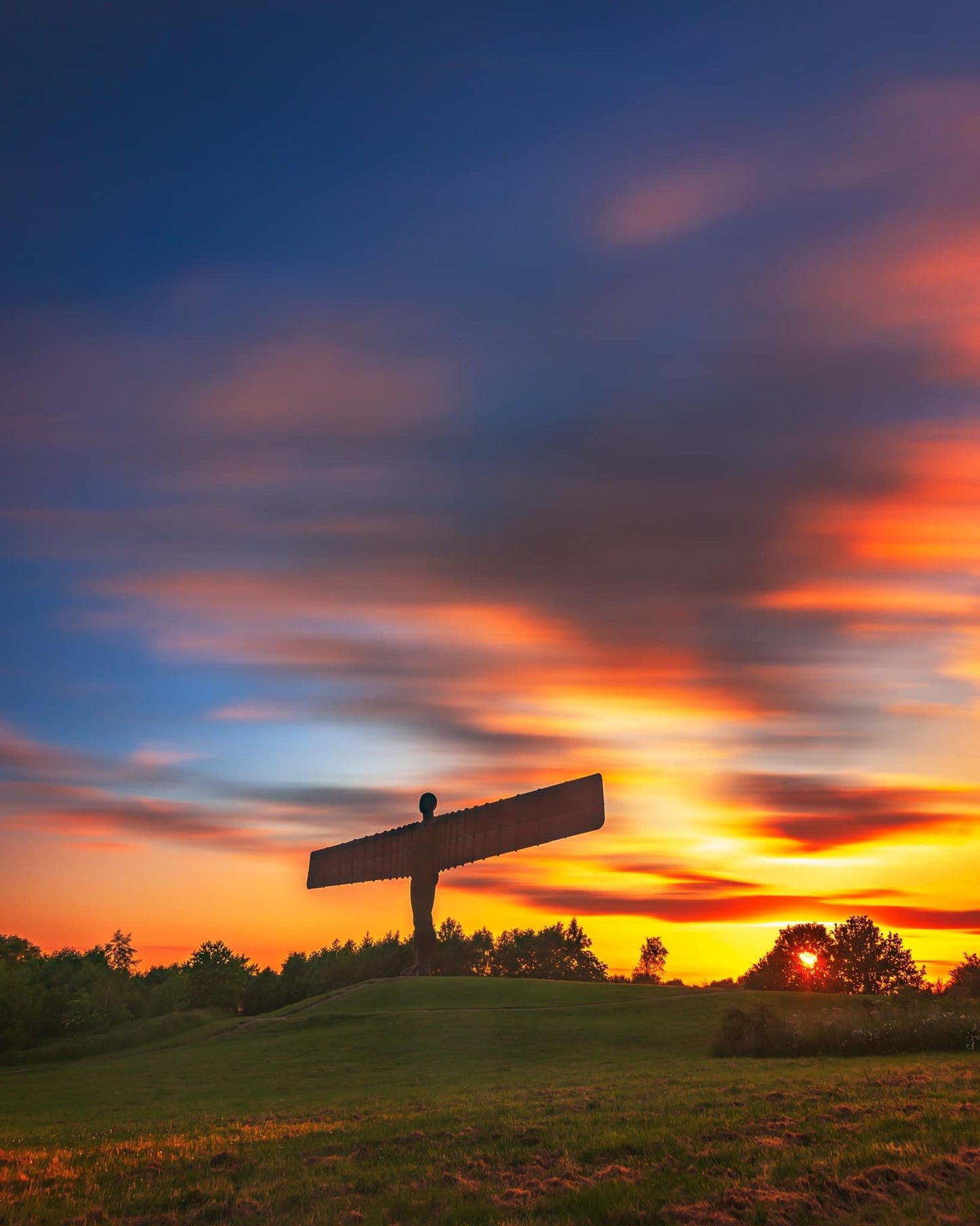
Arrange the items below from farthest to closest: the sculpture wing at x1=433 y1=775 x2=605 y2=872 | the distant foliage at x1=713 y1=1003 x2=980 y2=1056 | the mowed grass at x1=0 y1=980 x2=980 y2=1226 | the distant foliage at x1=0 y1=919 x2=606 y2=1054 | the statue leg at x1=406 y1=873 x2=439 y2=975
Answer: the distant foliage at x1=0 y1=919 x2=606 y2=1054 → the statue leg at x1=406 y1=873 x2=439 y2=975 → the sculpture wing at x1=433 y1=775 x2=605 y2=872 → the distant foliage at x1=713 y1=1003 x2=980 y2=1056 → the mowed grass at x1=0 y1=980 x2=980 y2=1226

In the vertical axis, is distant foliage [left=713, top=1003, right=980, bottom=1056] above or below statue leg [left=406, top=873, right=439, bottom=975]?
below

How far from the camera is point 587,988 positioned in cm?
5906

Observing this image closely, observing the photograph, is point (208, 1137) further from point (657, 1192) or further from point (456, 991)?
point (456, 991)

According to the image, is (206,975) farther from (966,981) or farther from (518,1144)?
(518,1144)

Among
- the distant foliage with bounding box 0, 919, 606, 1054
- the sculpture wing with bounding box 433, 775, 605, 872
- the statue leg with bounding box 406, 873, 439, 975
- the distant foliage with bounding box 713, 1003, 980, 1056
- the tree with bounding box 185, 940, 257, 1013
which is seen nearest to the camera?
the distant foliage with bounding box 713, 1003, 980, 1056

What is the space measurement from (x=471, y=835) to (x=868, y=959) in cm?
6657

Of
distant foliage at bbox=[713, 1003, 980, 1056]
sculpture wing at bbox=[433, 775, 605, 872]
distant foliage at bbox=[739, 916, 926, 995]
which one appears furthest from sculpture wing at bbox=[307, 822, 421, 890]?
distant foliage at bbox=[739, 916, 926, 995]

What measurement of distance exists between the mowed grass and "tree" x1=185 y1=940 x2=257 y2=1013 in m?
76.7

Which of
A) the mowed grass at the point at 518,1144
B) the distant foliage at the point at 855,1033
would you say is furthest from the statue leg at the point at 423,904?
the distant foliage at the point at 855,1033

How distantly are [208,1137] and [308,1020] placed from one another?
109ft

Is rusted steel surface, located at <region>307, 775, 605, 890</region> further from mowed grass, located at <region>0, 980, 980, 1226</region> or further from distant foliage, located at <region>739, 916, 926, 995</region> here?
distant foliage, located at <region>739, 916, 926, 995</region>

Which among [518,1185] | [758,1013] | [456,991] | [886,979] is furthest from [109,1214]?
[886,979]

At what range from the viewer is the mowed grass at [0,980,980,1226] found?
13352mm

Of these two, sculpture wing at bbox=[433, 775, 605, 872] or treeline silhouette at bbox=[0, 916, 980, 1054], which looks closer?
sculpture wing at bbox=[433, 775, 605, 872]
